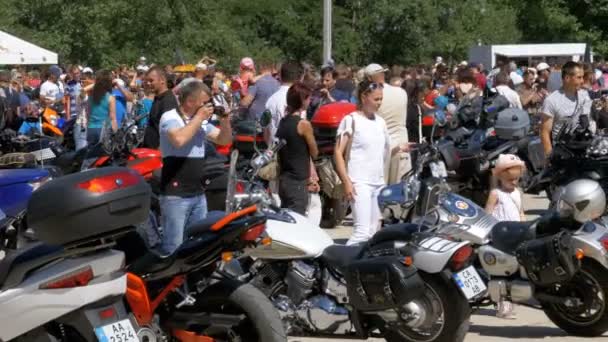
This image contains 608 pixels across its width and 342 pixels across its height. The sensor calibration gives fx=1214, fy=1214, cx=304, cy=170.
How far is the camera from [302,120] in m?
9.85

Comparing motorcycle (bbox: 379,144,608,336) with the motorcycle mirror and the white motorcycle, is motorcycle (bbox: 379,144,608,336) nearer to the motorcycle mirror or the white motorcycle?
the motorcycle mirror

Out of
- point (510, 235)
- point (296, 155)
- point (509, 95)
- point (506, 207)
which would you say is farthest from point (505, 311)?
point (509, 95)

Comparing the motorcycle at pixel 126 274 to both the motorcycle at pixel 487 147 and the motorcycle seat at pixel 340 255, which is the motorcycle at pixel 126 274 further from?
the motorcycle at pixel 487 147

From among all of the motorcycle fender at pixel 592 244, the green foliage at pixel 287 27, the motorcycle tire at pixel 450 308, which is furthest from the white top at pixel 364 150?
the green foliage at pixel 287 27

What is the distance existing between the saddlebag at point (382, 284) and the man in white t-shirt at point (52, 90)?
1561 cm

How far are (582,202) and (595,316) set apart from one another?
700 mm

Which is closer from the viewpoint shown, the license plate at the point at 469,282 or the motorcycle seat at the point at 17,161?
the license plate at the point at 469,282

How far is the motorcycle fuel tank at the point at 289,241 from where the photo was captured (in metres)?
6.86

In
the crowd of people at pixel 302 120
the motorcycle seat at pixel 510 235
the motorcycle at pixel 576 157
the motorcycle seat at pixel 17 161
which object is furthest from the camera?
the motorcycle at pixel 576 157

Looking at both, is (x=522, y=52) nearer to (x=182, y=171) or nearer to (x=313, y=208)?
(x=313, y=208)

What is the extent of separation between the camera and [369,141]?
900cm

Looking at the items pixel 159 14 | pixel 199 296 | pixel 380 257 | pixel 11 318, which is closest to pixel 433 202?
pixel 380 257

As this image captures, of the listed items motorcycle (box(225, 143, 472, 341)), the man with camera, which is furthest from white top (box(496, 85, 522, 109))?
motorcycle (box(225, 143, 472, 341))

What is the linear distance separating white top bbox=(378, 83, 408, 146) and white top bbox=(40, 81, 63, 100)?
38.5 ft
